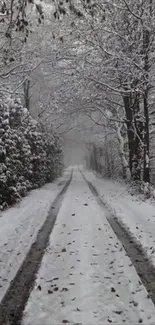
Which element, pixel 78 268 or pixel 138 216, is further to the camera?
pixel 138 216

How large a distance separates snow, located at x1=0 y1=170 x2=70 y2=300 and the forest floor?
1.0 inches

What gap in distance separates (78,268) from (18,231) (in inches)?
157

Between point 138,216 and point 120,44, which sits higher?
point 120,44

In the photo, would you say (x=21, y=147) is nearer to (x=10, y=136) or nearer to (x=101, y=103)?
(x=10, y=136)

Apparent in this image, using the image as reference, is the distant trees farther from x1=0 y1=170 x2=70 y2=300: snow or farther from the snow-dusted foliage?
x1=0 y1=170 x2=70 y2=300: snow

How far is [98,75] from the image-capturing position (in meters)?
17.8

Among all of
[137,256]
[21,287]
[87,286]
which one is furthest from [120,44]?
[21,287]

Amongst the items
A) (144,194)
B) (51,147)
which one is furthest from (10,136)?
(51,147)

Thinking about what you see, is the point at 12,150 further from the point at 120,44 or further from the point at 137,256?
the point at 137,256

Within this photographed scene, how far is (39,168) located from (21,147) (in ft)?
22.6

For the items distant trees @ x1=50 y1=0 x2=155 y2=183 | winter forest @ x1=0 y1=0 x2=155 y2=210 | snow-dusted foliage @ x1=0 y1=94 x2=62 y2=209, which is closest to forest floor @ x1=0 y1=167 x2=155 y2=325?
snow-dusted foliage @ x1=0 y1=94 x2=62 y2=209

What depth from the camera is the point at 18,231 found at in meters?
10.4

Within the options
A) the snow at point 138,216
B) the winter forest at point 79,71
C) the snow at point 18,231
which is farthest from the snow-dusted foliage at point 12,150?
the snow at point 138,216

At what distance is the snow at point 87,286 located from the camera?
192 inches
